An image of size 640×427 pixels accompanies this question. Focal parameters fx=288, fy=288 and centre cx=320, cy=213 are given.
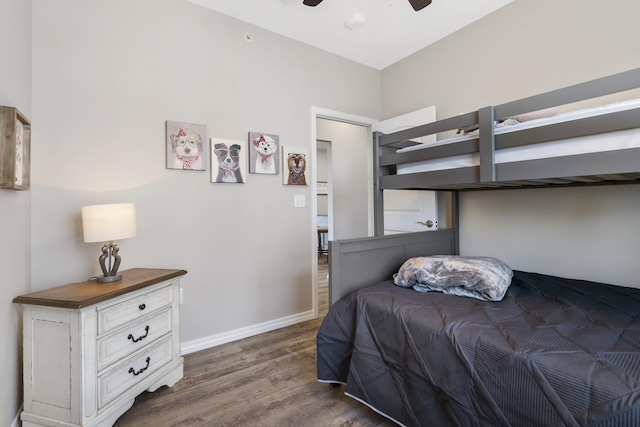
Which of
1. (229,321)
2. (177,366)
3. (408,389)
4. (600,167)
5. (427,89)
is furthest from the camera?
(427,89)

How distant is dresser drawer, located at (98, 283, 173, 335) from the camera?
1.41m

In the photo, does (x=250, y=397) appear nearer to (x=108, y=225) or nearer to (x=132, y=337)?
(x=132, y=337)

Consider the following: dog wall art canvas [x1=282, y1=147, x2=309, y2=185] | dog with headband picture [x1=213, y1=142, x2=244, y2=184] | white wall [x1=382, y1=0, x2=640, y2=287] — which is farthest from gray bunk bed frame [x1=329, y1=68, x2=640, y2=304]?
dog with headband picture [x1=213, y1=142, x2=244, y2=184]

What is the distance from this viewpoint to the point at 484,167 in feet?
4.91

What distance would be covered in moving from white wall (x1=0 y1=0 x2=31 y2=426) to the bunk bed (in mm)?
1480

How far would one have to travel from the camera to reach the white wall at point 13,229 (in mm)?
1296

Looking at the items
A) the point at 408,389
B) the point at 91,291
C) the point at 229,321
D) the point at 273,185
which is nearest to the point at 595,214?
the point at 408,389

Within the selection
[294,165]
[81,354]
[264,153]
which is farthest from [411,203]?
[81,354]

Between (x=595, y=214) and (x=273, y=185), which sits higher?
(x=273, y=185)

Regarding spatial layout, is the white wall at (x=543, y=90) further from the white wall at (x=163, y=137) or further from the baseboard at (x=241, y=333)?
the baseboard at (x=241, y=333)

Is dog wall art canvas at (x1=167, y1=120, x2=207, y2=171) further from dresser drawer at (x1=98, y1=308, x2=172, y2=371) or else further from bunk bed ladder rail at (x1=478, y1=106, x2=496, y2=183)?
bunk bed ladder rail at (x1=478, y1=106, x2=496, y2=183)

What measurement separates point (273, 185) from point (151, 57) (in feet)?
4.26

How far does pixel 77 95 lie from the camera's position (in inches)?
71.9

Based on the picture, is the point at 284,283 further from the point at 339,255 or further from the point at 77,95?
the point at 77,95
